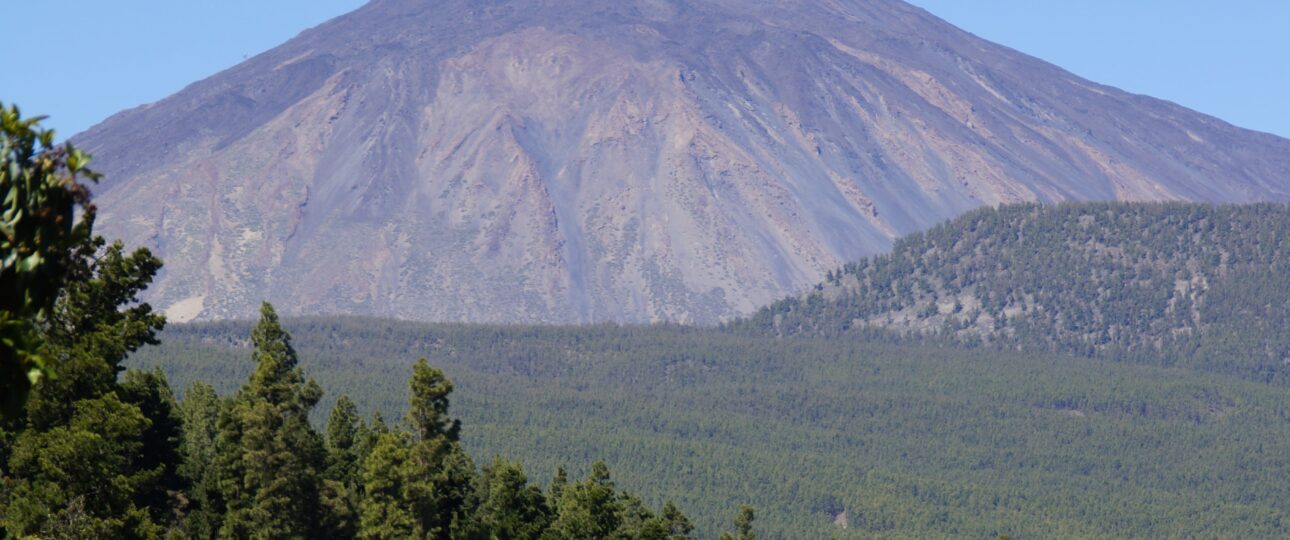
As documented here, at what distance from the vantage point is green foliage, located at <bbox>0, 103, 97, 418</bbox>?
74.7 feet

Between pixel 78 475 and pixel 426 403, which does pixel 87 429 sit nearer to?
pixel 78 475

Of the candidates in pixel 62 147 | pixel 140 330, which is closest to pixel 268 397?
pixel 140 330

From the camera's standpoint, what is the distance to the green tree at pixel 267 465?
213ft

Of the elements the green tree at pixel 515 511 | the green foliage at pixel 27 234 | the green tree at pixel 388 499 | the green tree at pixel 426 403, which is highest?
the green foliage at pixel 27 234

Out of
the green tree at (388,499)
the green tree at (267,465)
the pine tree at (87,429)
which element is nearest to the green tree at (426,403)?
the green tree at (388,499)

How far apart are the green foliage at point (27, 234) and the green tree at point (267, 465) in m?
41.6

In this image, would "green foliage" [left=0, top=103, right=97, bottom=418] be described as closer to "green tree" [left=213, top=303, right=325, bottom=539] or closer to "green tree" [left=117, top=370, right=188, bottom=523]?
"green tree" [left=117, top=370, right=188, bottom=523]

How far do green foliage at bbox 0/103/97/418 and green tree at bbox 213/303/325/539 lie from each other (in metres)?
41.6

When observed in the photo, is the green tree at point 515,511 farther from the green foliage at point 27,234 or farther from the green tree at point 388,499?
the green foliage at point 27,234

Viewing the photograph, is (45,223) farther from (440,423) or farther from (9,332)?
(440,423)

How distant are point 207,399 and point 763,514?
10610cm

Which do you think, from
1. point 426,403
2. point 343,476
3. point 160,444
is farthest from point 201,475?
point 160,444

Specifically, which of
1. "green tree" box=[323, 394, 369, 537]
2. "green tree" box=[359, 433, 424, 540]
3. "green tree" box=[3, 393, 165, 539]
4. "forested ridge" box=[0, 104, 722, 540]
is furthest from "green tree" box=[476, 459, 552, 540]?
"green tree" box=[3, 393, 165, 539]

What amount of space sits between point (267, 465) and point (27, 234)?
42704mm
